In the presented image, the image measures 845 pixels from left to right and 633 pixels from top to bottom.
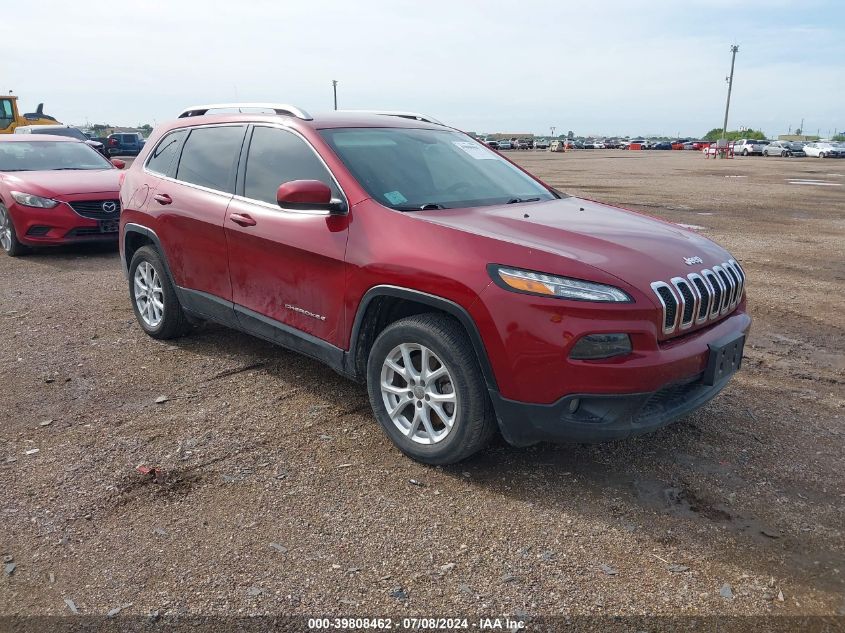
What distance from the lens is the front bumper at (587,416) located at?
3.14 meters

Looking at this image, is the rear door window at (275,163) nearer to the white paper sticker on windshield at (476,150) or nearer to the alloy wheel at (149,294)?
the white paper sticker on windshield at (476,150)

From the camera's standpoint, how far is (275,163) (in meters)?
4.41

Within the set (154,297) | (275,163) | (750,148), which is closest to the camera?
(275,163)

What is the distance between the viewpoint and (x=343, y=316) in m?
3.87

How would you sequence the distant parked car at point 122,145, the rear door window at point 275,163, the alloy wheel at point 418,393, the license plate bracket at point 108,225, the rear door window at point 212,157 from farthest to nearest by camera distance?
the distant parked car at point 122,145 → the license plate bracket at point 108,225 → the rear door window at point 212,157 → the rear door window at point 275,163 → the alloy wheel at point 418,393

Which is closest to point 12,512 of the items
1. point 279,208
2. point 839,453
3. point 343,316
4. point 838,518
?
point 343,316

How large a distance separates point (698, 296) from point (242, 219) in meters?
2.73

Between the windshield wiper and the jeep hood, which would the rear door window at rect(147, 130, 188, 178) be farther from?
the jeep hood

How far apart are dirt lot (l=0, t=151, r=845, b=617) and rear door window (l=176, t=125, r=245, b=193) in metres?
1.33

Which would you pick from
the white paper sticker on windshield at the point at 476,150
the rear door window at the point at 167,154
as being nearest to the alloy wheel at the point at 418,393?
the white paper sticker on windshield at the point at 476,150

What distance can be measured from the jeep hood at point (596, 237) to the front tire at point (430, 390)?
503 millimetres

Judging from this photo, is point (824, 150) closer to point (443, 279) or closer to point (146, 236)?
point (146, 236)

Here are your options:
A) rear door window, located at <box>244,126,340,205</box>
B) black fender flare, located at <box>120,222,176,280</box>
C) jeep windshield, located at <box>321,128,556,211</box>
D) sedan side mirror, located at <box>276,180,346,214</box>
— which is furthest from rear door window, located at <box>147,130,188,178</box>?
sedan side mirror, located at <box>276,180,346,214</box>

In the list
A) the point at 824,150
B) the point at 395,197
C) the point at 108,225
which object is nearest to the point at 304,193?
the point at 395,197
